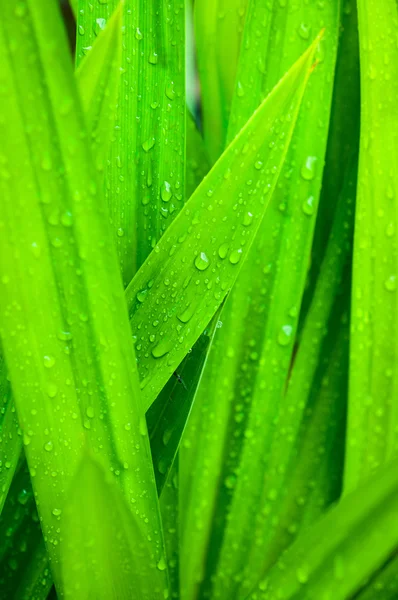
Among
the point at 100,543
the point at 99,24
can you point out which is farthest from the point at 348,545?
the point at 99,24

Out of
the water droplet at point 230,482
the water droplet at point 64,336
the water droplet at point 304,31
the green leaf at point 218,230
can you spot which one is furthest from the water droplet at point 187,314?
the water droplet at point 304,31

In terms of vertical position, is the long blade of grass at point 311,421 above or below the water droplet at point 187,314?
below

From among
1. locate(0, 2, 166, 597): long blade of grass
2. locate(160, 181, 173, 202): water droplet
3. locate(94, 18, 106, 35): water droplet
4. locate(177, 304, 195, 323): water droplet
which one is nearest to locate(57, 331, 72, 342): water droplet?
locate(0, 2, 166, 597): long blade of grass

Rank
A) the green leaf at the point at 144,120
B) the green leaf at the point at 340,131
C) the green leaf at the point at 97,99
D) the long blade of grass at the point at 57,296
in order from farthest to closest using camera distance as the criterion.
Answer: the green leaf at the point at 340,131 → the green leaf at the point at 144,120 → the green leaf at the point at 97,99 → the long blade of grass at the point at 57,296

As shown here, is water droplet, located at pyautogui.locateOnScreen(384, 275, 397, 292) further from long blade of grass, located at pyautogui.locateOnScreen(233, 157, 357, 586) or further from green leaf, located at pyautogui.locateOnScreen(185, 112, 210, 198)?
green leaf, located at pyautogui.locateOnScreen(185, 112, 210, 198)

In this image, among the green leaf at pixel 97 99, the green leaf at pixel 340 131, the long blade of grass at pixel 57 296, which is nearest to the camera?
the long blade of grass at pixel 57 296

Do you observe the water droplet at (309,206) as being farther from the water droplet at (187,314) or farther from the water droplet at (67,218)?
the water droplet at (67,218)

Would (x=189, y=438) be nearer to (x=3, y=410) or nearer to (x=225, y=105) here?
(x=3, y=410)
